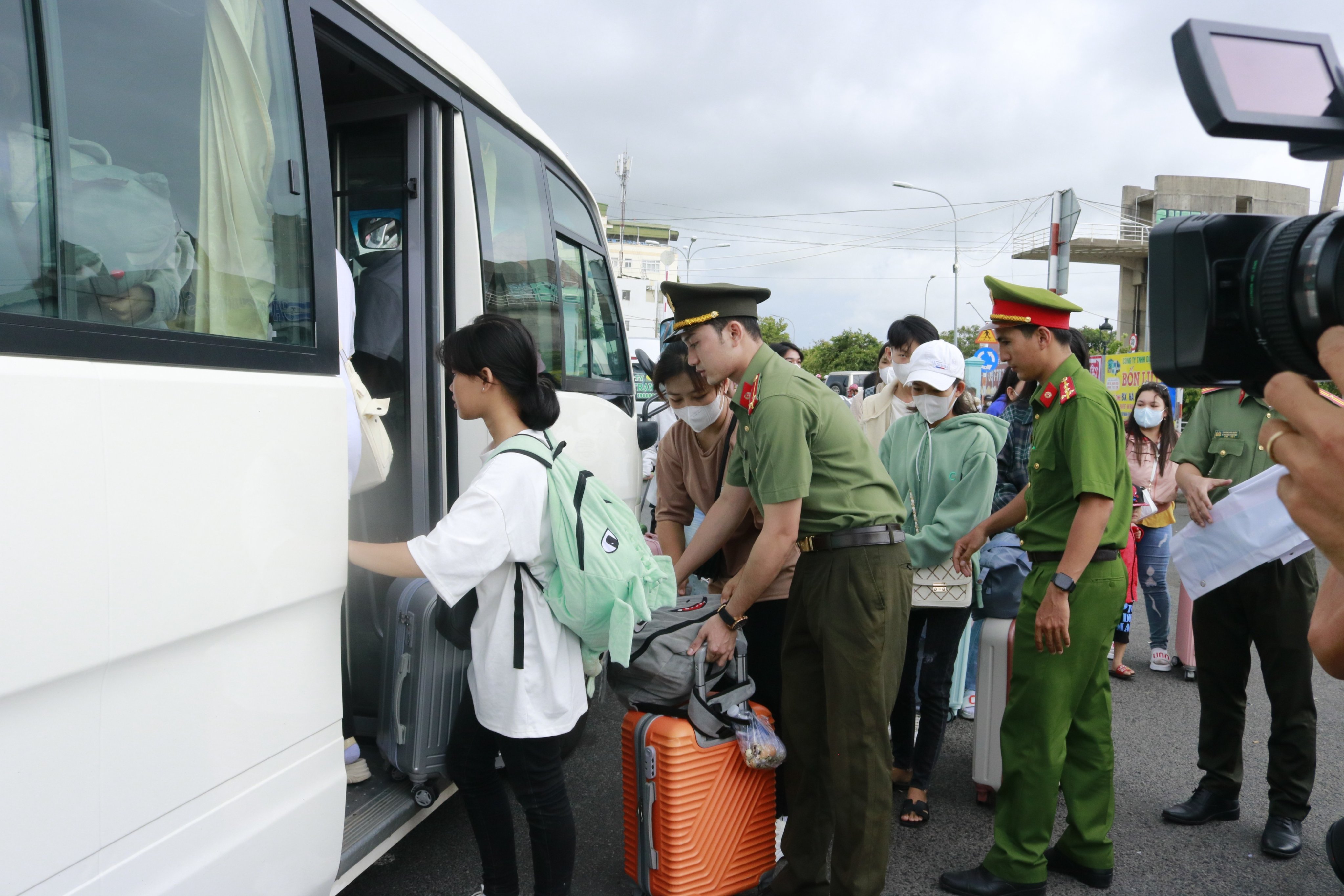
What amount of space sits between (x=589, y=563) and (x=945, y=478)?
1.86 m

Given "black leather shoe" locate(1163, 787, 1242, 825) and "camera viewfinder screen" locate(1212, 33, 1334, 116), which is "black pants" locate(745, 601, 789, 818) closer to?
"black leather shoe" locate(1163, 787, 1242, 825)

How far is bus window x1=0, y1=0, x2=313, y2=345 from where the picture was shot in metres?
1.47

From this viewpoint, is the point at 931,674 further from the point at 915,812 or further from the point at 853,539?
the point at 853,539

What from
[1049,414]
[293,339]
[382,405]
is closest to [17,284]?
[293,339]

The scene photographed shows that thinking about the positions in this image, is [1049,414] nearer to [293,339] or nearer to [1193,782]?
[1193,782]

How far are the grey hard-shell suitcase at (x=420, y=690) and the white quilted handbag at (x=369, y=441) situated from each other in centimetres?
34

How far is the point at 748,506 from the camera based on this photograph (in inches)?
120

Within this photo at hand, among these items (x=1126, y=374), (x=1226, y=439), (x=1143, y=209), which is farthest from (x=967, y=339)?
(x=1226, y=439)

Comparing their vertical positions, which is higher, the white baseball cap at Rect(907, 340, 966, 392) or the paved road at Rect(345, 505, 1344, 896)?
the white baseball cap at Rect(907, 340, 966, 392)

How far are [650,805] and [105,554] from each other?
68.3 inches

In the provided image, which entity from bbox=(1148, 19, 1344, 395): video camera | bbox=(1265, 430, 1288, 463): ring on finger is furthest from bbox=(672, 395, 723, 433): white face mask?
bbox=(1265, 430, 1288, 463): ring on finger

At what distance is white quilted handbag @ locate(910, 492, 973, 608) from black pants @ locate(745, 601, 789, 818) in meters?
0.63

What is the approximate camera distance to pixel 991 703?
360 centimetres

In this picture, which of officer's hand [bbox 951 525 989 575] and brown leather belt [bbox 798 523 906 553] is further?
officer's hand [bbox 951 525 989 575]
